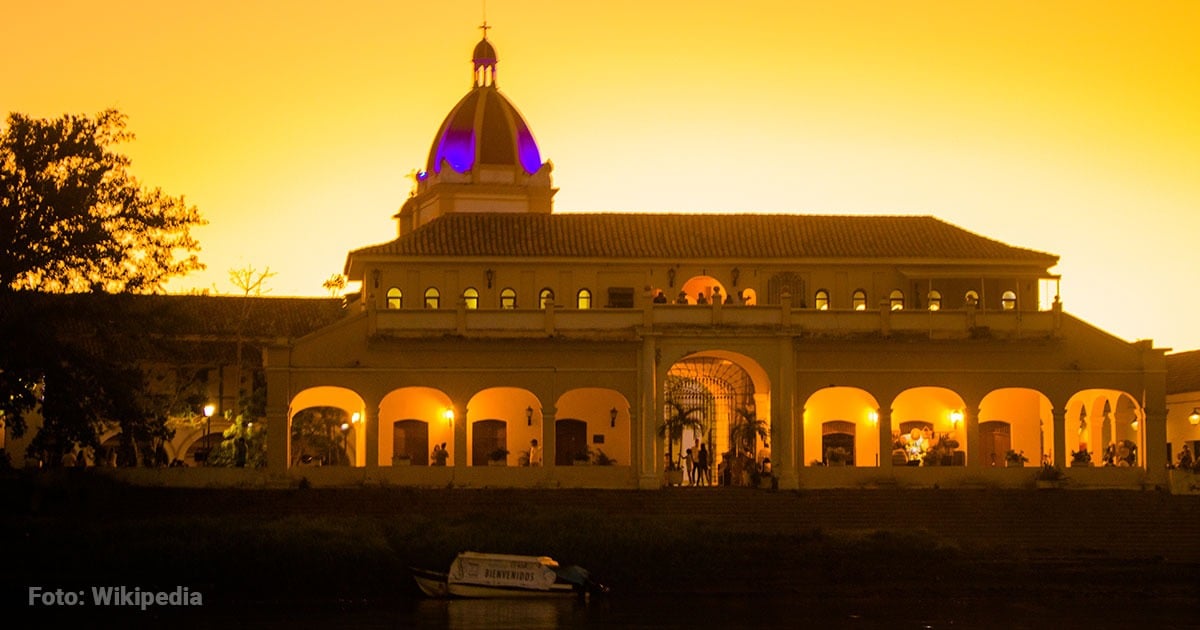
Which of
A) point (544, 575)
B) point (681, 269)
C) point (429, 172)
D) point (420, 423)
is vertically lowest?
point (544, 575)

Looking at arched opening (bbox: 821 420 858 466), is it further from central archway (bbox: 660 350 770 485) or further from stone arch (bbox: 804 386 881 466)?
central archway (bbox: 660 350 770 485)

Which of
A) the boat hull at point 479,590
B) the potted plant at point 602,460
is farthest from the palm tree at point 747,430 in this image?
the boat hull at point 479,590

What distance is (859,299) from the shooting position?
183 ft

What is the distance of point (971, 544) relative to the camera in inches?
1704

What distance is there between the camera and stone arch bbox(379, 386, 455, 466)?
53.9m


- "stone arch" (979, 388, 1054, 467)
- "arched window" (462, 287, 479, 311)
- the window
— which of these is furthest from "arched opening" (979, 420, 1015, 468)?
"arched window" (462, 287, 479, 311)

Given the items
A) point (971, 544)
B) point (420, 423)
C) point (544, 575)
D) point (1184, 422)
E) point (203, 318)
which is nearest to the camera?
point (544, 575)

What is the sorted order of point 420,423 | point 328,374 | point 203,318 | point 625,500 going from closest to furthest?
1. point 625,500
2. point 328,374
3. point 420,423
4. point 203,318

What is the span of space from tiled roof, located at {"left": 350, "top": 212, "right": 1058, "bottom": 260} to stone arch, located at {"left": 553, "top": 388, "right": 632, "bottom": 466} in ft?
13.4

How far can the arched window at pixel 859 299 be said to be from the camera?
183 feet

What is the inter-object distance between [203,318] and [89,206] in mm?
19372

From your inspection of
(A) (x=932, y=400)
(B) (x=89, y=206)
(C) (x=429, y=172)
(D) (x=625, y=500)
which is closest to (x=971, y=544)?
(D) (x=625, y=500)

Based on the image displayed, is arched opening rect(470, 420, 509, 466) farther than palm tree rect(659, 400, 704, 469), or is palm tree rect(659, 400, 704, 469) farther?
arched opening rect(470, 420, 509, 466)

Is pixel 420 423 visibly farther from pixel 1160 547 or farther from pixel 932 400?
pixel 1160 547
